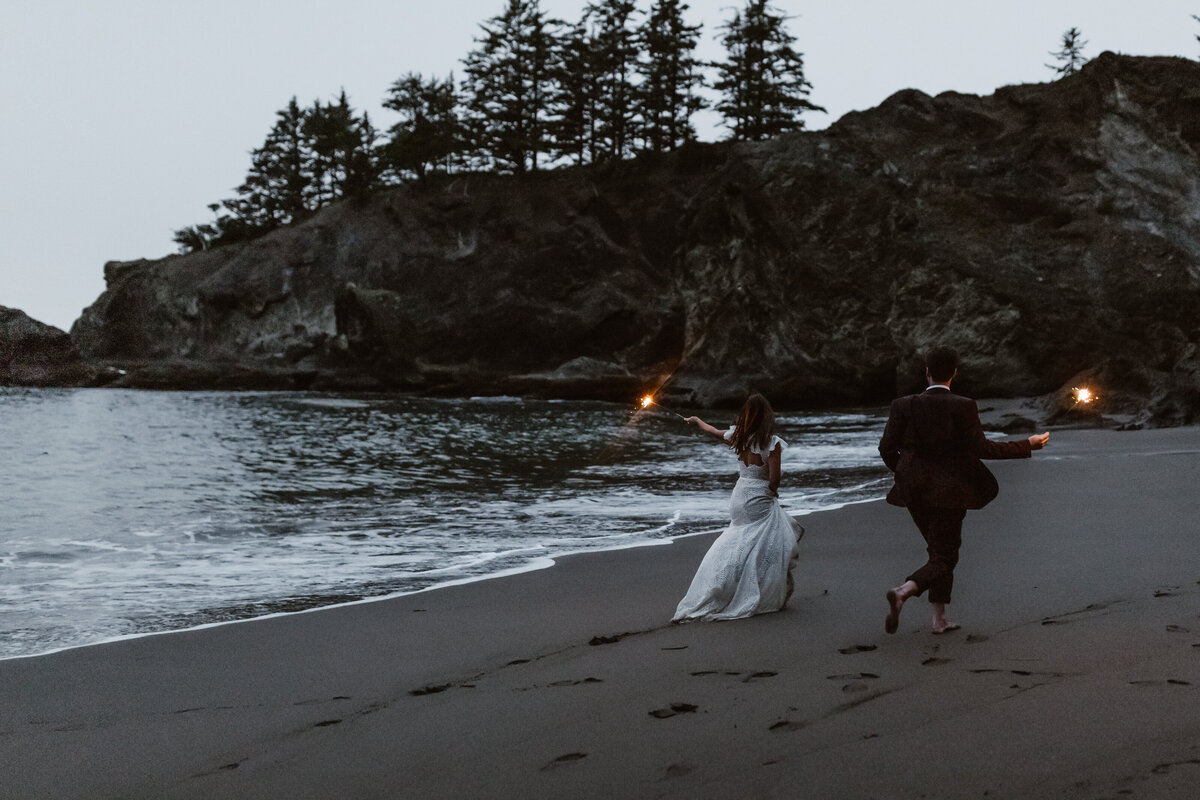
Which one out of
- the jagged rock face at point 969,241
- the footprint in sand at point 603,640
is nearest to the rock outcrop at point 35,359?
the jagged rock face at point 969,241

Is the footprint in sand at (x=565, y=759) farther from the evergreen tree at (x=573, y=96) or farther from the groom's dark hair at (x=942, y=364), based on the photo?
the evergreen tree at (x=573, y=96)

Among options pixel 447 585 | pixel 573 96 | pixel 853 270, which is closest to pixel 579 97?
pixel 573 96

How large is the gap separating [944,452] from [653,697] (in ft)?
7.19

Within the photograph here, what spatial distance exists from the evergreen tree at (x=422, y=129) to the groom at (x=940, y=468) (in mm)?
67442

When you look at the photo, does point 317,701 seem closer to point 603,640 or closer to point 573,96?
point 603,640

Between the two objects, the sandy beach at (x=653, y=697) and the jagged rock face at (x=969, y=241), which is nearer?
the sandy beach at (x=653, y=697)

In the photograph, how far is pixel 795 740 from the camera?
12.6 ft

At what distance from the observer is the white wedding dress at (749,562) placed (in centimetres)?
639

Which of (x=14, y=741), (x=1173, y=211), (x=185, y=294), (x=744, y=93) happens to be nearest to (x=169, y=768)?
(x=14, y=741)

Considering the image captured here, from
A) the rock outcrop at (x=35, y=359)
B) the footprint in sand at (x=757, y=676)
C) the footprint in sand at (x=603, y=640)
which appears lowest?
the footprint in sand at (x=603, y=640)

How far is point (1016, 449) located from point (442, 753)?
3.42m

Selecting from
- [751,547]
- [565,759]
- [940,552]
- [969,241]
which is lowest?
[565,759]

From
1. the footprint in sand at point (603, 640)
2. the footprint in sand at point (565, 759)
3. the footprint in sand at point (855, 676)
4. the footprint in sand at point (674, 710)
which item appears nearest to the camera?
the footprint in sand at point (565, 759)

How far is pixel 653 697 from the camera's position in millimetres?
4602
